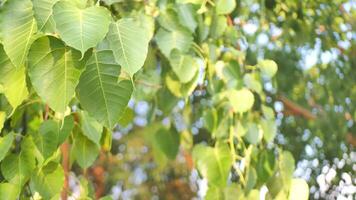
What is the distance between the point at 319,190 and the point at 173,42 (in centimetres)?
121

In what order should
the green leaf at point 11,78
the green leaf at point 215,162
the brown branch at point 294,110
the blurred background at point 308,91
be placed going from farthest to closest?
the brown branch at point 294,110 < the blurred background at point 308,91 < the green leaf at point 215,162 < the green leaf at point 11,78

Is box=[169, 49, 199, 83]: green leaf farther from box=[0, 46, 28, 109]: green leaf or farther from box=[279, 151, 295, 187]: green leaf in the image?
box=[0, 46, 28, 109]: green leaf

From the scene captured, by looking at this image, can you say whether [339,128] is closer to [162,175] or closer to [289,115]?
[289,115]

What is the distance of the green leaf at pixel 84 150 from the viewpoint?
111cm

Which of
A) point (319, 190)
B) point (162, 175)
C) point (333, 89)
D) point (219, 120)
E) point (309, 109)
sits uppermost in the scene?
point (219, 120)

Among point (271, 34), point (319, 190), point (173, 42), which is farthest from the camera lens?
point (271, 34)

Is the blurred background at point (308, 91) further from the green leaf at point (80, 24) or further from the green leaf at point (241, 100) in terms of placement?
the green leaf at point (80, 24)

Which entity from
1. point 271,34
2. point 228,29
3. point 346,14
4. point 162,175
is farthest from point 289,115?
point 162,175

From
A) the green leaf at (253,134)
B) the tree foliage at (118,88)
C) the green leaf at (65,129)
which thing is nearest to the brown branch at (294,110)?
the tree foliage at (118,88)

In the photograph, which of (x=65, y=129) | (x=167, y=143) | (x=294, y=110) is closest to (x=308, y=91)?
(x=294, y=110)

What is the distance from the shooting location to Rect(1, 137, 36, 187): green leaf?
0.95m

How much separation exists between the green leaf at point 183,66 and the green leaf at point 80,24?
0.44m

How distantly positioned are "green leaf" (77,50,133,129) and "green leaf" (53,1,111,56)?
5 centimetres

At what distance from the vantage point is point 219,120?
4.17 feet
